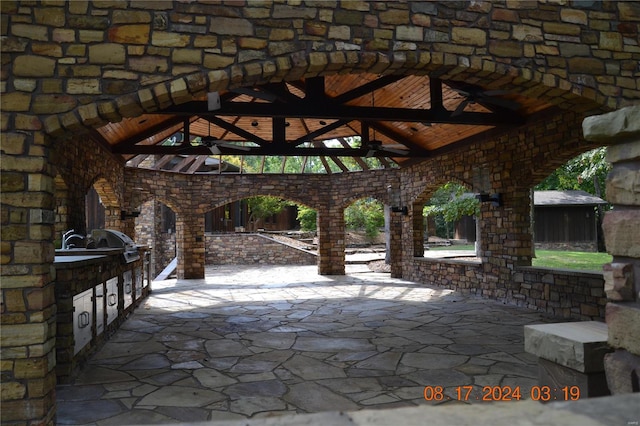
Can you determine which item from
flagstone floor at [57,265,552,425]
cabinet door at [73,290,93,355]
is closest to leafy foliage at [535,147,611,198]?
flagstone floor at [57,265,552,425]

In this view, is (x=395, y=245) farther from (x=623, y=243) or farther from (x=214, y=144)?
(x=623, y=243)

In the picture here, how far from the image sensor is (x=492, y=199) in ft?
26.8

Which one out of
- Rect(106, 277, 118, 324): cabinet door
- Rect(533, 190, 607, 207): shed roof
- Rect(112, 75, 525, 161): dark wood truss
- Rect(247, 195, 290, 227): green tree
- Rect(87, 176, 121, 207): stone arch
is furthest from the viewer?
Rect(247, 195, 290, 227): green tree

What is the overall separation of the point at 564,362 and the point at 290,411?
2.00 m

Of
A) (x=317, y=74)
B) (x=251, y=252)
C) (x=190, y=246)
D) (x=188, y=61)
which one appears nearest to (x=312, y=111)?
(x=317, y=74)

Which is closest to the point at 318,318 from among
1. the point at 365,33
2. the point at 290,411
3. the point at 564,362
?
the point at 290,411

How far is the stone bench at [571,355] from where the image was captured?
212 cm

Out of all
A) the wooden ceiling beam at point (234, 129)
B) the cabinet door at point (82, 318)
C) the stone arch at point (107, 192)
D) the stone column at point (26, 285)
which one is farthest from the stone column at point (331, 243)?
the stone column at point (26, 285)

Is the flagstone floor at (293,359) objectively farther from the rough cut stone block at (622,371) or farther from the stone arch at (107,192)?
the stone arch at (107,192)

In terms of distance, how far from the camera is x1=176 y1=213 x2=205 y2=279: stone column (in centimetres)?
1275

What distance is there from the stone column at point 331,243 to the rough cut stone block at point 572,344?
10.9 metres

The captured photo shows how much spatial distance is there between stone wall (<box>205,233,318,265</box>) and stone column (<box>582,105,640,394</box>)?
632 inches

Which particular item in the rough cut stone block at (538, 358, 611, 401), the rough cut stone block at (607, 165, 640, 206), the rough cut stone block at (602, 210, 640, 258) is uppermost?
the rough cut stone block at (607, 165, 640, 206)
